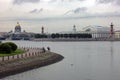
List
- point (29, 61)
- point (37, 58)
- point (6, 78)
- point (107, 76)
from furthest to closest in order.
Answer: point (37, 58), point (29, 61), point (107, 76), point (6, 78)

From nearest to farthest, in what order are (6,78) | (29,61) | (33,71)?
(6,78) < (33,71) < (29,61)

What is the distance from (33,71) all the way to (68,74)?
3884 millimetres

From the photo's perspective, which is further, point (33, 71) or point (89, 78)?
point (33, 71)

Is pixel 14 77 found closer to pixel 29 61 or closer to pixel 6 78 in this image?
pixel 6 78

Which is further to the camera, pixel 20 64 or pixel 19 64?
pixel 20 64

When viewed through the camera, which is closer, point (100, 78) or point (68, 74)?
point (100, 78)

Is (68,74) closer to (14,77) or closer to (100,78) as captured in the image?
(100,78)

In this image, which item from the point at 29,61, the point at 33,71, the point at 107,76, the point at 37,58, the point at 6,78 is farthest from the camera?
the point at 37,58

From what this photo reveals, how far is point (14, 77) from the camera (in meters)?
27.3

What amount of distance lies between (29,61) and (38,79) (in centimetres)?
769

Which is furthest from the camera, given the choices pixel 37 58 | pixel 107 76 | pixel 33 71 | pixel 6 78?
pixel 37 58

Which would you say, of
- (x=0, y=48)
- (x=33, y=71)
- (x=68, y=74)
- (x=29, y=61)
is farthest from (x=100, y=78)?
(x=0, y=48)

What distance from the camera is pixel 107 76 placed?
94.6 feet

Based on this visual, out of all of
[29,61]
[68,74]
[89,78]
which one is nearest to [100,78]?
[89,78]
